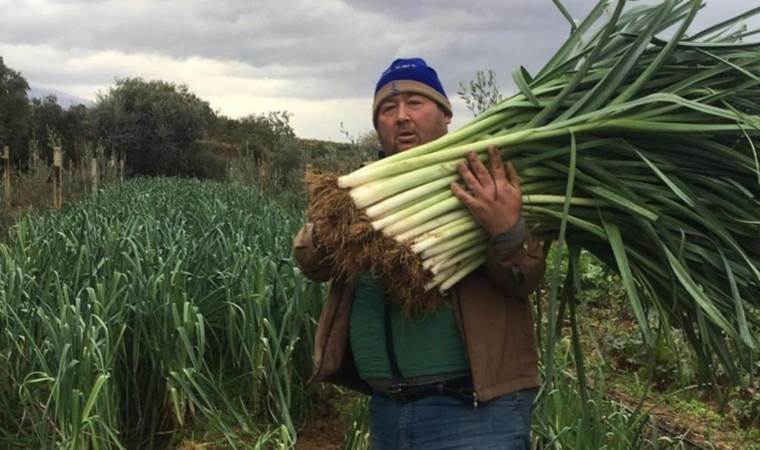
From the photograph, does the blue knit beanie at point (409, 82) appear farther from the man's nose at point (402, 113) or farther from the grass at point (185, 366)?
the grass at point (185, 366)

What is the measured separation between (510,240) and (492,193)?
3.8 inches

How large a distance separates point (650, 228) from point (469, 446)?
57 cm

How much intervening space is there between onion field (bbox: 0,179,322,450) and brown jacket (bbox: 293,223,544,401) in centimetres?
65

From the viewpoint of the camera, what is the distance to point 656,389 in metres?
3.96

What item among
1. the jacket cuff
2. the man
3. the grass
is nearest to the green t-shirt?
the man

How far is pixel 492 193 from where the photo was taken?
4.77 feet

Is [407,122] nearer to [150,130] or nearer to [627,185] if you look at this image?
[627,185]

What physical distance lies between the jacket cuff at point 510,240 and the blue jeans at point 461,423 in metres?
0.33

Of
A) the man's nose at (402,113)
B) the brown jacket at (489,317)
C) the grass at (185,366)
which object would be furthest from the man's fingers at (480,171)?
the grass at (185,366)

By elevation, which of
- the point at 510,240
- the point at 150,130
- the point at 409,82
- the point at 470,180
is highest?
the point at 150,130

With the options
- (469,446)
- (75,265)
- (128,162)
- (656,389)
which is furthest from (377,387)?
(128,162)

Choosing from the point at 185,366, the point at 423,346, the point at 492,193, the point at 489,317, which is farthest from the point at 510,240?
the point at 185,366

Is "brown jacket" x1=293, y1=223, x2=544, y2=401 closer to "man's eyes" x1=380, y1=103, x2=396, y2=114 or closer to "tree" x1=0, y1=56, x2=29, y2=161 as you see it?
"man's eyes" x1=380, y1=103, x2=396, y2=114

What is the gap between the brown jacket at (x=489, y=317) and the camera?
1.50m
